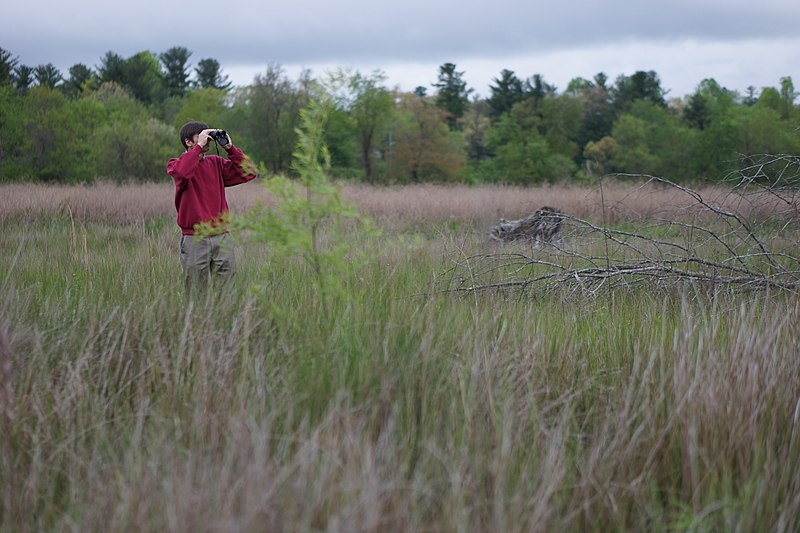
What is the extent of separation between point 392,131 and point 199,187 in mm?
36894

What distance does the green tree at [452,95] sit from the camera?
60.2 meters

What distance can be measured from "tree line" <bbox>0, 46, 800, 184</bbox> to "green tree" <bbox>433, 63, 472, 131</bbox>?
3.12m

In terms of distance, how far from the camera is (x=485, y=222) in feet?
45.8

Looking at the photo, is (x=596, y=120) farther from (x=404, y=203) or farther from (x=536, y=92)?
(x=404, y=203)

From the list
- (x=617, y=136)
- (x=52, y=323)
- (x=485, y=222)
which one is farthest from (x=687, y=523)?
(x=617, y=136)

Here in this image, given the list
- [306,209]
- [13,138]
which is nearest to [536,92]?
[13,138]

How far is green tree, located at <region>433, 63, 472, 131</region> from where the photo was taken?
6016cm

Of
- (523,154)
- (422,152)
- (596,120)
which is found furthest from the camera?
(596,120)

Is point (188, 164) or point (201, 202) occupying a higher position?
point (188, 164)

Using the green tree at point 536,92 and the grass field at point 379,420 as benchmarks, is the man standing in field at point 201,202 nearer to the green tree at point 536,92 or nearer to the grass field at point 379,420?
the grass field at point 379,420

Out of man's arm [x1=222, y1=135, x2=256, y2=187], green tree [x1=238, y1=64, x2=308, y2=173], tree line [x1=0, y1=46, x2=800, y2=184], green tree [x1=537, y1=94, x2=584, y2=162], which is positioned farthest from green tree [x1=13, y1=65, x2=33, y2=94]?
man's arm [x1=222, y1=135, x2=256, y2=187]

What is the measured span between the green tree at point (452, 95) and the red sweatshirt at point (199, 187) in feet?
177

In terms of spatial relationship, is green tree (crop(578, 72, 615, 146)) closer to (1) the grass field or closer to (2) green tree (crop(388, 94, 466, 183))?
(2) green tree (crop(388, 94, 466, 183))

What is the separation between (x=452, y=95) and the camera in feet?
201
